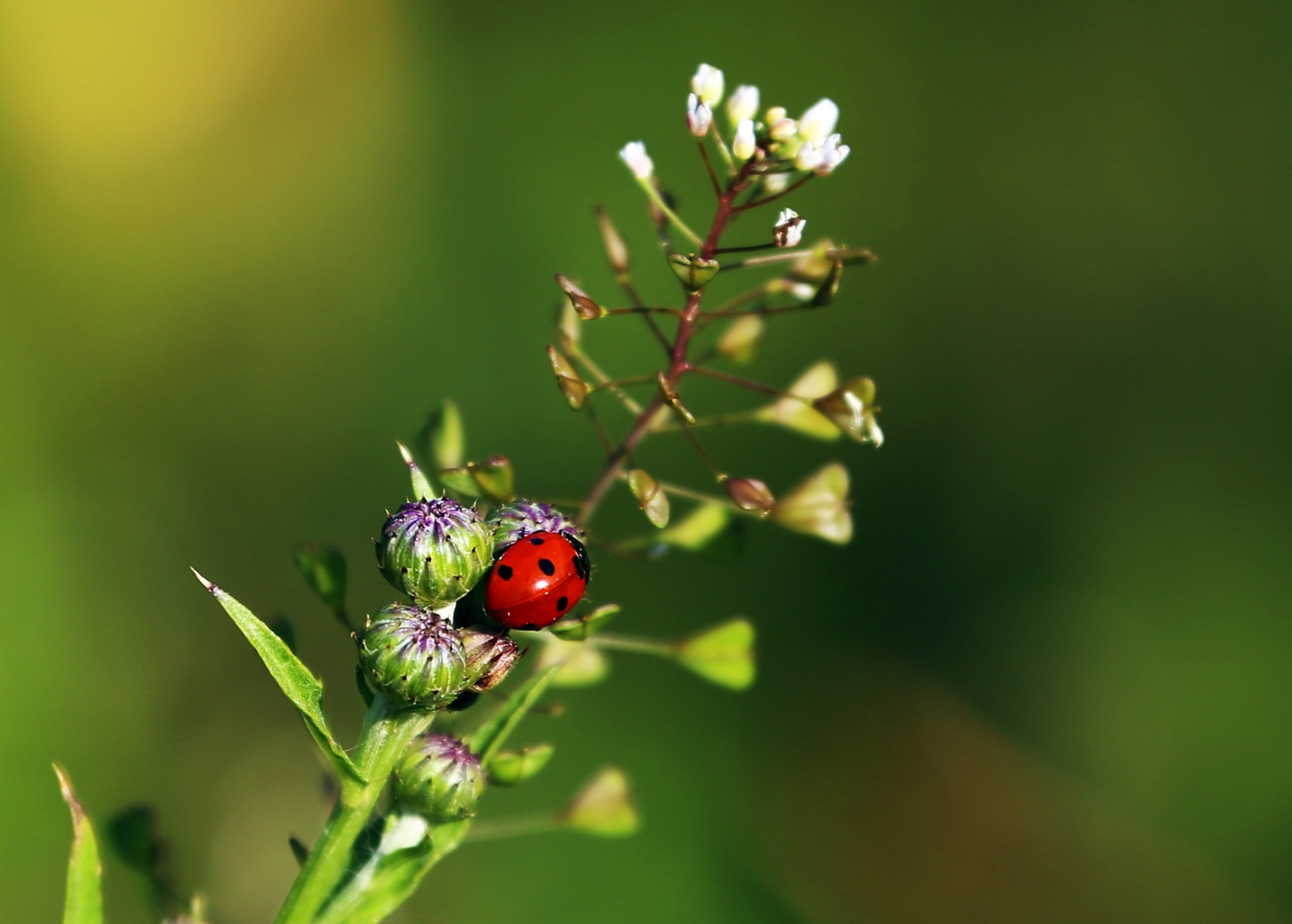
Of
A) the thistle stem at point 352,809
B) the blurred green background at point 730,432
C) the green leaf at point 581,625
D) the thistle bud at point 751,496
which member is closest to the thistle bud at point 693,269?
the thistle bud at point 751,496

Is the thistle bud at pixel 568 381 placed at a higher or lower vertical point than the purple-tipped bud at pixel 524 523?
higher

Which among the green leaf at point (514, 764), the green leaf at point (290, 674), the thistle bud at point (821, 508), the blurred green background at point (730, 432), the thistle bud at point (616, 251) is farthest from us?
the blurred green background at point (730, 432)

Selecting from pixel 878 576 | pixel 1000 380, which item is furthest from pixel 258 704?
pixel 1000 380

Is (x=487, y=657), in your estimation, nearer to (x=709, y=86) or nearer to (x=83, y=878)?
(x=83, y=878)

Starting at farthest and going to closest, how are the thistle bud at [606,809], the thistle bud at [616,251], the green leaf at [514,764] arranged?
the thistle bud at [606,809] < the thistle bud at [616,251] < the green leaf at [514,764]

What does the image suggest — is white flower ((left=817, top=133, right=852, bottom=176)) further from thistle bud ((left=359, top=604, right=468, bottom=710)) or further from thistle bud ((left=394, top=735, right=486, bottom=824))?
thistle bud ((left=394, top=735, right=486, bottom=824))

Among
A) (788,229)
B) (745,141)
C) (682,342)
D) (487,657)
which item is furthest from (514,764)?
(745,141)

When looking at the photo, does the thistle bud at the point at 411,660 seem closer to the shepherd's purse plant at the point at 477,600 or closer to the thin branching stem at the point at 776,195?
the shepherd's purse plant at the point at 477,600

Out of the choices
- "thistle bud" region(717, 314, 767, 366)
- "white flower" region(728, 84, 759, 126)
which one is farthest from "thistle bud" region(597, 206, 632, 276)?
"white flower" region(728, 84, 759, 126)
